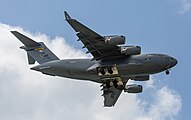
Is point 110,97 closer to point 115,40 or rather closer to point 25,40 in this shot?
point 25,40

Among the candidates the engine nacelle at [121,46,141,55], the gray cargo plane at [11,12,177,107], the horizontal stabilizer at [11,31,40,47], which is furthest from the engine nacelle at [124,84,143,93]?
the horizontal stabilizer at [11,31,40,47]

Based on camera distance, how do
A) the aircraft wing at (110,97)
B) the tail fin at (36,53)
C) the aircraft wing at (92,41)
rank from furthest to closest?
the aircraft wing at (110,97) < the tail fin at (36,53) < the aircraft wing at (92,41)

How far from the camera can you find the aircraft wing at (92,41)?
30.0 m

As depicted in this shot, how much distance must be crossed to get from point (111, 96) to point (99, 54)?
21.4ft

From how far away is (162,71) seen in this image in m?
33.2

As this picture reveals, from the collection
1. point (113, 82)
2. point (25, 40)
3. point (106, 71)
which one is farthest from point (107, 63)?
point (25, 40)

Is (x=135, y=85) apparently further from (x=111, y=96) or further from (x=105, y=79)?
(x=105, y=79)

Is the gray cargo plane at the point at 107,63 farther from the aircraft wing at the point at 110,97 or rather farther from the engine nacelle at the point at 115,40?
the aircraft wing at the point at 110,97

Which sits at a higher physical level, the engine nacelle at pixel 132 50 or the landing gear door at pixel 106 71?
the engine nacelle at pixel 132 50

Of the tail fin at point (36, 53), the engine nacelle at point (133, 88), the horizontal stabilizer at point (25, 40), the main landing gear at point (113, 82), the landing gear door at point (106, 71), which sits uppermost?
the horizontal stabilizer at point (25, 40)

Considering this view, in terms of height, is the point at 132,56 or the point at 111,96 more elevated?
the point at 132,56

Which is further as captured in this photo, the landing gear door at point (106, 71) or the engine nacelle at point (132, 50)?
the landing gear door at point (106, 71)

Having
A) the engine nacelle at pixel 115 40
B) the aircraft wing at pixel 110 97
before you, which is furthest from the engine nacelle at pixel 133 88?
the engine nacelle at pixel 115 40

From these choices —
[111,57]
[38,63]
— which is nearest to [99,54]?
[111,57]
